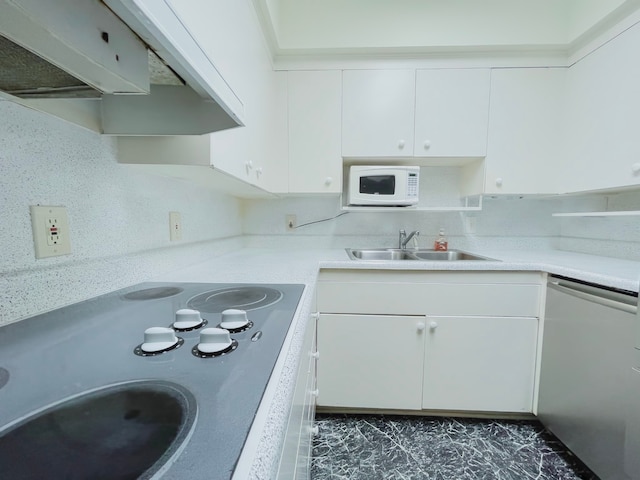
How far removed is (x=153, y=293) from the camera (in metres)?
0.81

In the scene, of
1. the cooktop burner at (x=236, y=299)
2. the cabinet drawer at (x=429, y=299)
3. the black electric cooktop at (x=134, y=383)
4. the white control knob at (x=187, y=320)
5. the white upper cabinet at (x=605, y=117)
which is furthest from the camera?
the cabinet drawer at (x=429, y=299)

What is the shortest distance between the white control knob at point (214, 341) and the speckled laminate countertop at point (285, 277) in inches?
3.8

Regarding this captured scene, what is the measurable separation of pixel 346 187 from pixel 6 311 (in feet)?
5.59

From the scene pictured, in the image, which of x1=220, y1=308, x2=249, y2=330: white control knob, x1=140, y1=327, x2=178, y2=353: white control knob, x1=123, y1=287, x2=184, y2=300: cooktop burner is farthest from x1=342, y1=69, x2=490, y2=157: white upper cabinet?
x1=140, y1=327, x2=178, y2=353: white control knob

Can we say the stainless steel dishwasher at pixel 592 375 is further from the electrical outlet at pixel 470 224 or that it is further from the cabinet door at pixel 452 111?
the cabinet door at pixel 452 111

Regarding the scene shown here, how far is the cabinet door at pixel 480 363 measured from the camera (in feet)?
4.57

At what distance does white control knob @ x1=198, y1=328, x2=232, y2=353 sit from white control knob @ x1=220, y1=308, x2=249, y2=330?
0.06m

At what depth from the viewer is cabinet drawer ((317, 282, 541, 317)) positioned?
138cm

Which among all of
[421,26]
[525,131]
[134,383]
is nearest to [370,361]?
[134,383]

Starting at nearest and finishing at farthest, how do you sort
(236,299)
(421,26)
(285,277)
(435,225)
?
(236,299) < (285,277) < (421,26) < (435,225)

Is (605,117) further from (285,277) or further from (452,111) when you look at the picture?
(285,277)

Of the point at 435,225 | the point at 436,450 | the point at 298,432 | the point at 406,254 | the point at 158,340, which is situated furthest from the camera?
the point at 435,225

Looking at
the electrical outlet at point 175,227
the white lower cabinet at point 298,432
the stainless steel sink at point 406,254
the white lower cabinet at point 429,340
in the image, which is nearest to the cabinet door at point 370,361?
the white lower cabinet at point 429,340

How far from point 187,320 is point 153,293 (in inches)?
13.1
